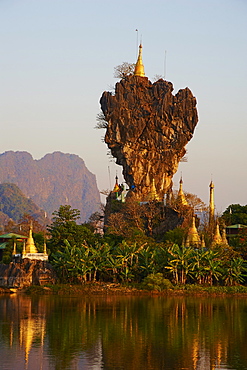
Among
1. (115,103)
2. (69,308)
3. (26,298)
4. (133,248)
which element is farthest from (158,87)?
(69,308)

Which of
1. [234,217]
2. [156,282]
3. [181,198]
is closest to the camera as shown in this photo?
[156,282]

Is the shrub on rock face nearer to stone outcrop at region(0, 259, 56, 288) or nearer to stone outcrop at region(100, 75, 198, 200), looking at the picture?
stone outcrop at region(0, 259, 56, 288)

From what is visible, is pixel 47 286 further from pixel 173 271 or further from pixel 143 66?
pixel 143 66

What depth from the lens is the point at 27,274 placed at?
57.5 m

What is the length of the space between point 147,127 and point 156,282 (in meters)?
29.0

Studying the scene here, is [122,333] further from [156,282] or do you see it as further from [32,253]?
[32,253]

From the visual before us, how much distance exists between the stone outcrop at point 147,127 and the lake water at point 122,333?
1205 inches

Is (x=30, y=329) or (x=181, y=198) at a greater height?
(x=181, y=198)

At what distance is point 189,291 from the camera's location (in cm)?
5547

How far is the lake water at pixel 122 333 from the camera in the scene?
27.2m

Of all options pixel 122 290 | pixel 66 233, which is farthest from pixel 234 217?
pixel 122 290

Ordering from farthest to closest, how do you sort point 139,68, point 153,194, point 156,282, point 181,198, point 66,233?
1. point 139,68
2. point 153,194
3. point 181,198
4. point 66,233
5. point 156,282

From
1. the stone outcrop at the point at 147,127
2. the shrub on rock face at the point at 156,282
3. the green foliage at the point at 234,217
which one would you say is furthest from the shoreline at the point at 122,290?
the green foliage at the point at 234,217

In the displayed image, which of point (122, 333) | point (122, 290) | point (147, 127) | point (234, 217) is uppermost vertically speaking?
point (147, 127)
